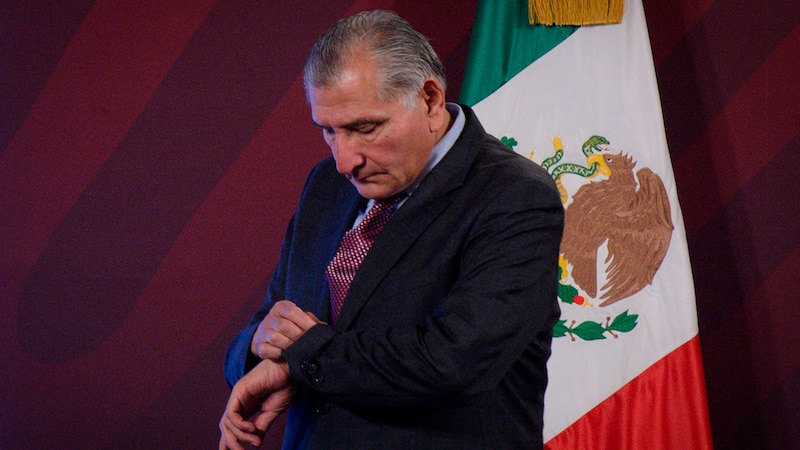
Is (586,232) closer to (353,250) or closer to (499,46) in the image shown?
(499,46)

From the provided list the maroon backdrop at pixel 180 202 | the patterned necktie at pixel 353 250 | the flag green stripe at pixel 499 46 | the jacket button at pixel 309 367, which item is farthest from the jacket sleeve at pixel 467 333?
the maroon backdrop at pixel 180 202

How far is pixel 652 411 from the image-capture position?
8.34 feet

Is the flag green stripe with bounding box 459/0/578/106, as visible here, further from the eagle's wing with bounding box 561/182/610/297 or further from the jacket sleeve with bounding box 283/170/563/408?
the jacket sleeve with bounding box 283/170/563/408

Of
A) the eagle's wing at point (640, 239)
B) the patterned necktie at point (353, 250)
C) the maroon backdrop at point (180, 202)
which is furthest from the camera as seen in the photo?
the maroon backdrop at point (180, 202)

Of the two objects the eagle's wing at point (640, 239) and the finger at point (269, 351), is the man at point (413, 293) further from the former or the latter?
the eagle's wing at point (640, 239)

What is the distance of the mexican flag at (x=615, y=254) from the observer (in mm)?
2496

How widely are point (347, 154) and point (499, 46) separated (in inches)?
57.0

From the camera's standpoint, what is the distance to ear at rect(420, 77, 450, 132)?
52.7 inches

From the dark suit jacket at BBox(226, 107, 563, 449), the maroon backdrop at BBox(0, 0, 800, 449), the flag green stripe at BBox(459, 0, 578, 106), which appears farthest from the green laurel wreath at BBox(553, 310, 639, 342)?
the dark suit jacket at BBox(226, 107, 563, 449)

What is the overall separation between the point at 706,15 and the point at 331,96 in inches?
75.5

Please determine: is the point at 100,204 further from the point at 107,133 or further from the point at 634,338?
the point at 634,338

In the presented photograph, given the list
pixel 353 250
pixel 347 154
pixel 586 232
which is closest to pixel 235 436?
pixel 353 250

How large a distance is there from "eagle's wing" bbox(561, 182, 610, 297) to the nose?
4.36 ft

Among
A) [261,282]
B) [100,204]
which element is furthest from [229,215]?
[100,204]
